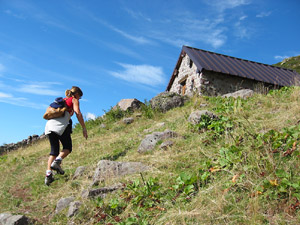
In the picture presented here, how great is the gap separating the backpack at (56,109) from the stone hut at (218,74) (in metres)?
9.69

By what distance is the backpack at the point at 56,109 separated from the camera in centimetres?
540

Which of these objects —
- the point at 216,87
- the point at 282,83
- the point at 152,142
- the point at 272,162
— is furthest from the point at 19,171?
the point at 282,83

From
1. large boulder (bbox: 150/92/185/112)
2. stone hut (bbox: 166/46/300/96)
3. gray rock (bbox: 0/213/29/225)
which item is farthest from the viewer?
stone hut (bbox: 166/46/300/96)

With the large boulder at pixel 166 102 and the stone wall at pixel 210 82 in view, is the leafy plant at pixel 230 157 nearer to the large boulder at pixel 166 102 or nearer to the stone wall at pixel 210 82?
the large boulder at pixel 166 102

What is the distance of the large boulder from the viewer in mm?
11664

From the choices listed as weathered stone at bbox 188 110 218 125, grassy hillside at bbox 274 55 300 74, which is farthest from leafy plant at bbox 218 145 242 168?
grassy hillside at bbox 274 55 300 74

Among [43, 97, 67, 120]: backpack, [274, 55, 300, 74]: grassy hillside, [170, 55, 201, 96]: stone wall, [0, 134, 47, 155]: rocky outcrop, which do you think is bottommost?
[43, 97, 67, 120]: backpack

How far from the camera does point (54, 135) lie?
5.44 m

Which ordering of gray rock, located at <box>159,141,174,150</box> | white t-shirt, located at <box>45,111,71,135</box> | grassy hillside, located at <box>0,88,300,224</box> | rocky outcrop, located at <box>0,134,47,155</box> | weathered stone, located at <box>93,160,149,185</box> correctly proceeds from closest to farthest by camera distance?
1. grassy hillside, located at <box>0,88,300,224</box>
2. weathered stone, located at <box>93,160,149,185</box>
3. gray rock, located at <box>159,141,174,150</box>
4. white t-shirt, located at <box>45,111,71,135</box>
5. rocky outcrop, located at <box>0,134,47,155</box>

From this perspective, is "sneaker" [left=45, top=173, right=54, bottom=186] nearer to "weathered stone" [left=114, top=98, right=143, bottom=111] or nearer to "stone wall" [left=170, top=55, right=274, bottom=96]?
"weathered stone" [left=114, top=98, right=143, bottom=111]

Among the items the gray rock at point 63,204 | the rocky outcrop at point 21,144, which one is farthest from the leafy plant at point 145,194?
the rocky outcrop at point 21,144

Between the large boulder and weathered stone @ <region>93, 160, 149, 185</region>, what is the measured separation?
272 inches

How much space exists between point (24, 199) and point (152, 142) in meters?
2.81

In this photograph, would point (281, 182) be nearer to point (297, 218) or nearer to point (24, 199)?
point (297, 218)
